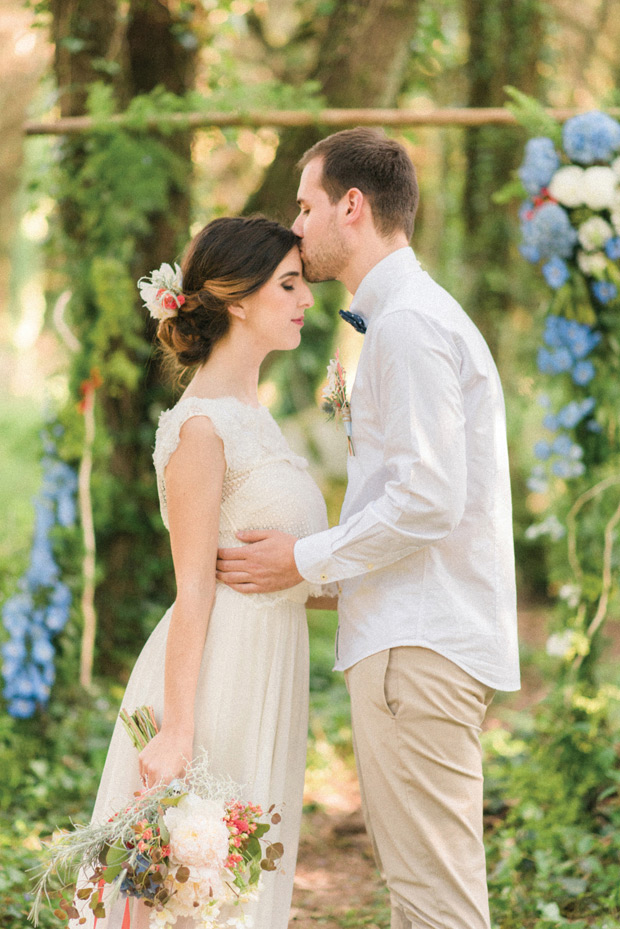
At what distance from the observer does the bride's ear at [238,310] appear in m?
2.47

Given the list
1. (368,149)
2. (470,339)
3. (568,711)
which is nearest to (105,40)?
(368,149)

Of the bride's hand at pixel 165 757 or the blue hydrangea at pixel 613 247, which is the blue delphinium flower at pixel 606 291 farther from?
the bride's hand at pixel 165 757

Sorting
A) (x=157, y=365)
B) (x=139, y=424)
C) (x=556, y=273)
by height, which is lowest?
(x=139, y=424)

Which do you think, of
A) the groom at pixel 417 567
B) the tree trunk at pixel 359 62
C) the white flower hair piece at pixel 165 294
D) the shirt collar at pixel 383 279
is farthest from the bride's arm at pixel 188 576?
the tree trunk at pixel 359 62

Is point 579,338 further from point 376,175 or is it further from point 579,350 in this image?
point 376,175

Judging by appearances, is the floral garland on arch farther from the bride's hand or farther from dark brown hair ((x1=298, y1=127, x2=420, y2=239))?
the bride's hand

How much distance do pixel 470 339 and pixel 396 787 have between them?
3.34ft

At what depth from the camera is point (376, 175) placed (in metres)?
2.29

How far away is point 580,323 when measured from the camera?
3861 millimetres

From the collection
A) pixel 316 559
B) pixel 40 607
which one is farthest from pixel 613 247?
pixel 40 607

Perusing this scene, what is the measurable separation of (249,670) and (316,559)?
0.40 m

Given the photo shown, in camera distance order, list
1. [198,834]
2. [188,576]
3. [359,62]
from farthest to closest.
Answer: [359,62]
[188,576]
[198,834]

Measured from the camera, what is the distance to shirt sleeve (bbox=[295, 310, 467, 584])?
2.02 m

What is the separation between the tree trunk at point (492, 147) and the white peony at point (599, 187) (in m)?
2.91
